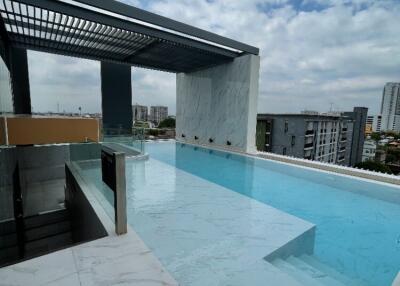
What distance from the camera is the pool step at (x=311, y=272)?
7.02ft

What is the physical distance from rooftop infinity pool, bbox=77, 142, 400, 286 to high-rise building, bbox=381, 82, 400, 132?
198 feet

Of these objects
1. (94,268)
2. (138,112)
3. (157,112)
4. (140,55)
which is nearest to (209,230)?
(94,268)

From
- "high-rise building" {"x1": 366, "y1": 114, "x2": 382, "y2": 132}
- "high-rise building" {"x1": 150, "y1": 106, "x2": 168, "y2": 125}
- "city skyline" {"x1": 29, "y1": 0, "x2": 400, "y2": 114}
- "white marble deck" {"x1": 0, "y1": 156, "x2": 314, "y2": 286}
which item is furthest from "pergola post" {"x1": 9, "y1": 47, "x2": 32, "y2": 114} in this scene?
"high-rise building" {"x1": 366, "y1": 114, "x2": 382, "y2": 132}

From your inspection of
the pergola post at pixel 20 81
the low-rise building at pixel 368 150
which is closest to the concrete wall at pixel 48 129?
the pergola post at pixel 20 81

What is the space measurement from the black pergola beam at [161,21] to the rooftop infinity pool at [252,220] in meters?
4.08

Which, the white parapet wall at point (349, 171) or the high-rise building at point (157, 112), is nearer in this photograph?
the white parapet wall at point (349, 171)

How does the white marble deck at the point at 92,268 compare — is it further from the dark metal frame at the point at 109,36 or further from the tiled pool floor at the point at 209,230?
the dark metal frame at the point at 109,36

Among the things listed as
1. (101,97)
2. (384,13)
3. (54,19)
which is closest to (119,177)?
(54,19)

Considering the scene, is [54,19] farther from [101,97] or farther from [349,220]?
[349,220]

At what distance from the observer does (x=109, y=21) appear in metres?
5.95

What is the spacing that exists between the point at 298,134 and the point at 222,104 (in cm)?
1759

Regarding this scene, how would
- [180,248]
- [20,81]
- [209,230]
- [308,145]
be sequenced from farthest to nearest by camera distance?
[308,145] < [20,81] < [209,230] < [180,248]

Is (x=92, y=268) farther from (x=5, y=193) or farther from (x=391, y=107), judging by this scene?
(x=391, y=107)

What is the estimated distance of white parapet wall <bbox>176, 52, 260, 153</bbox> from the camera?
891cm
